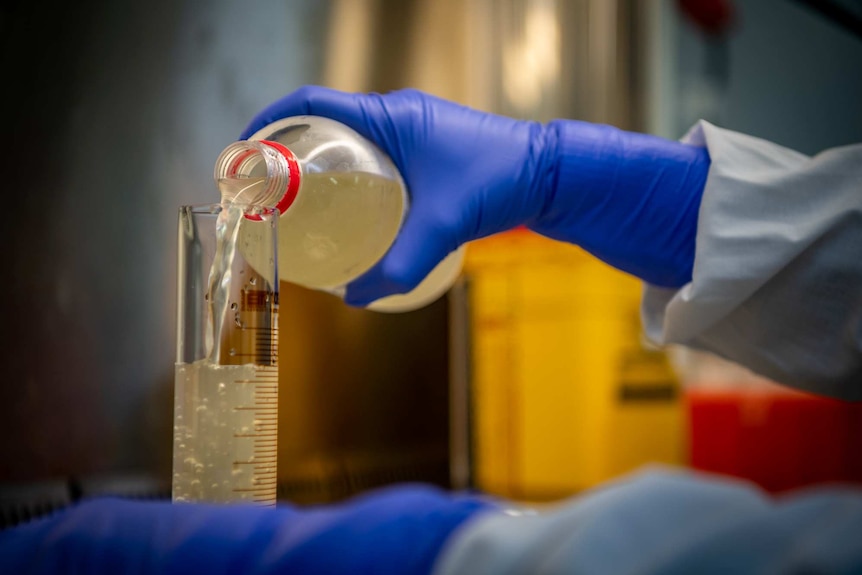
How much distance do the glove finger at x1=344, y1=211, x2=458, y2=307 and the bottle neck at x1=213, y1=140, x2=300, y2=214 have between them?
182 mm

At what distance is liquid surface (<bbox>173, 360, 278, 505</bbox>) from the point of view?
0.74 meters

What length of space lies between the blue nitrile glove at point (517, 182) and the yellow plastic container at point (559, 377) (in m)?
0.80

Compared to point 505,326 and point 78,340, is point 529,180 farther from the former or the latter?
point 505,326

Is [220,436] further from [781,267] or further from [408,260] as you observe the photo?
[781,267]

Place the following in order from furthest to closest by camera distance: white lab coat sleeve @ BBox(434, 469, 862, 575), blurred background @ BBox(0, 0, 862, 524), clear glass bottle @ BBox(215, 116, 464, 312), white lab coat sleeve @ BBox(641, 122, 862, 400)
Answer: blurred background @ BBox(0, 0, 862, 524) < white lab coat sleeve @ BBox(641, 122, 862, 400) < clear glass bottle @ BBox(215, 116, 464, 312) < white lab coat sleeve @ BBox(434, 469, 862, 575)

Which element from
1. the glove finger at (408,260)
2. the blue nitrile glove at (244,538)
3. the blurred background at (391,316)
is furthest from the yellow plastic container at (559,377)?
the blue nitrile glove at (244,538)

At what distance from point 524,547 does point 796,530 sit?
0.37ft

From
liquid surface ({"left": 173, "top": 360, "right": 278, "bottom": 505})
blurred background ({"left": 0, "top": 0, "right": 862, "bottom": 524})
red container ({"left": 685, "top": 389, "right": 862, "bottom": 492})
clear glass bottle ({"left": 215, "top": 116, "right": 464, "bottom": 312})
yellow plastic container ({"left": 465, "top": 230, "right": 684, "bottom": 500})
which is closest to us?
liquid surface ({"left": 173, "top": 360, "right": 278, "bottom": 505})

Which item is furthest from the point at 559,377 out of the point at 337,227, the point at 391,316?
the point at 337,227

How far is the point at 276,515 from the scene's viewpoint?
472 millimetres

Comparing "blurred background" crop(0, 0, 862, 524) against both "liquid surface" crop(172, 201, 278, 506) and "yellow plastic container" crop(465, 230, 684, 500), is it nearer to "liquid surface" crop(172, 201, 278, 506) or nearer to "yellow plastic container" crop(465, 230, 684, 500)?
"yellow plastic container" crop(465, 230, 684, 500)

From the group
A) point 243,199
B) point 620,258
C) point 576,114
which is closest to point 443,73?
point 576,114

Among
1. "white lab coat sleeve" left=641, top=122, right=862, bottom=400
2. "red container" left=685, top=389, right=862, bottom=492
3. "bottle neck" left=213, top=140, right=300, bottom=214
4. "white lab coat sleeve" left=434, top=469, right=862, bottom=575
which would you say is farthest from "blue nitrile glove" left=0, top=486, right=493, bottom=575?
"red container" left=685, top=389, right=862, bottom=492

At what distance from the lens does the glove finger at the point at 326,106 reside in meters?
0.97
